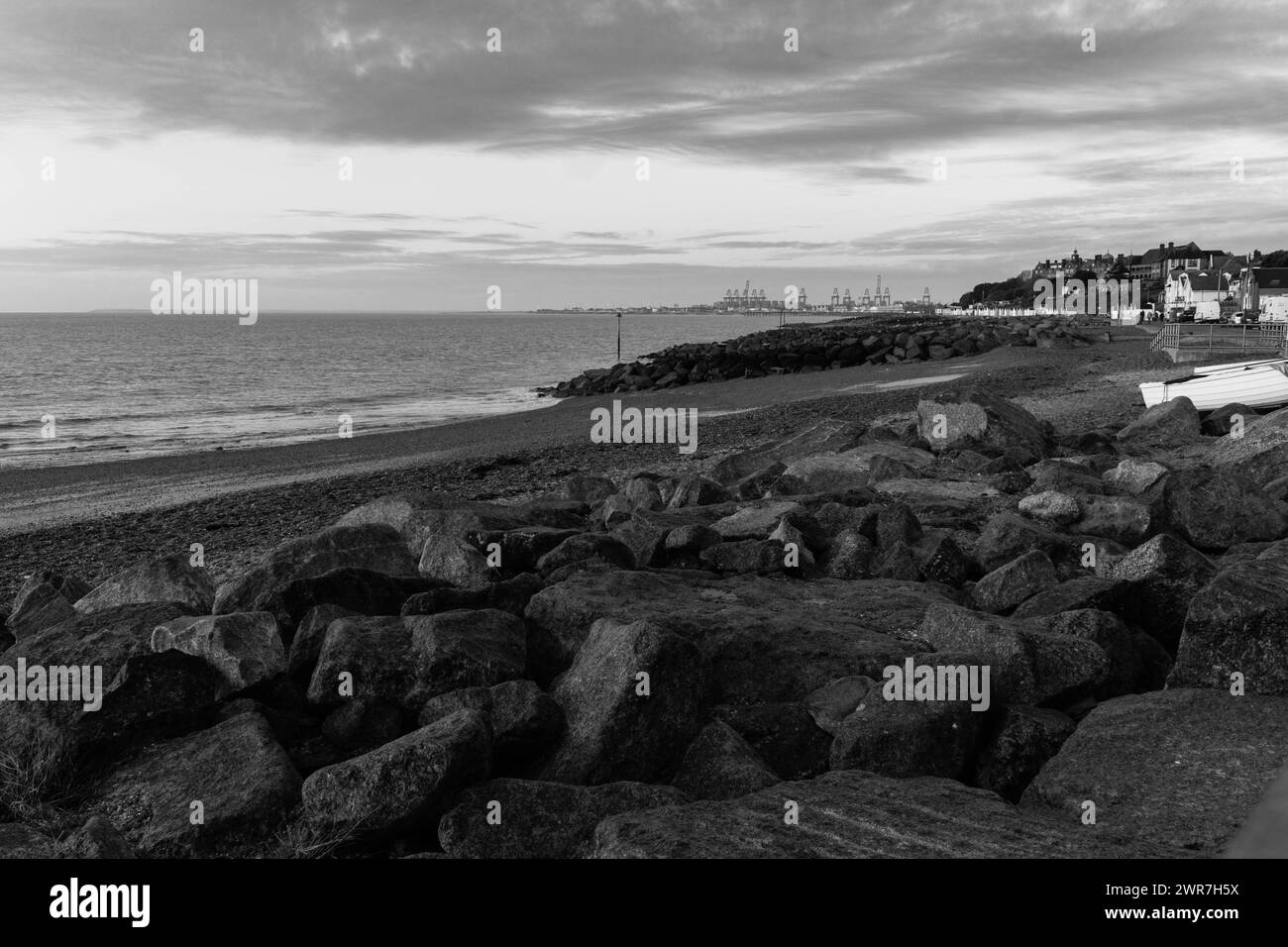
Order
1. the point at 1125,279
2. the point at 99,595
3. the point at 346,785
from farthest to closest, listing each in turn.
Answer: the point at 1125,279, the point at 99,595, the point at 346,785

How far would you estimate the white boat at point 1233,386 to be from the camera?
63.2 feet

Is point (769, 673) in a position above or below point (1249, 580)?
below

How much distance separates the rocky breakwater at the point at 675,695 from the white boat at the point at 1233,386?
38.5 ft

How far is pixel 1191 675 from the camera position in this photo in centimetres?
585

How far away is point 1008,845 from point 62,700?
492cm

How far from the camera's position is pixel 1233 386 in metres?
20.1

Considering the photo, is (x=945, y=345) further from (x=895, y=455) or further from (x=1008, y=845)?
(x=1008, y=845)

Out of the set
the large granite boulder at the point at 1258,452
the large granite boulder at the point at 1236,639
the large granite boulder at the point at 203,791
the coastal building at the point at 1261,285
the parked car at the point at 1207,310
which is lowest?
the large granite boulder at the point at 203,791

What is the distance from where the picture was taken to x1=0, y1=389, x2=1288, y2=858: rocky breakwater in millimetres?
4711

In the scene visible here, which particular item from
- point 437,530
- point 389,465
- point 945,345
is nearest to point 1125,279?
point 945,345

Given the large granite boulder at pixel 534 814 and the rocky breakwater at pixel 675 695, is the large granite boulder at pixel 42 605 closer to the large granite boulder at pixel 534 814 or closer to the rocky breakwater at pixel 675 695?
the rocky breakwater at pixel 675 695

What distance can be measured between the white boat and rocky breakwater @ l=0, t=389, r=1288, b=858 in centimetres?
1173

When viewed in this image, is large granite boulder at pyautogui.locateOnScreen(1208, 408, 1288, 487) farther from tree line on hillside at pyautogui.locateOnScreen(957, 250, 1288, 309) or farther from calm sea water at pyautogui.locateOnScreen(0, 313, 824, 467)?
tree line on hillside at pyautogui.locateOnScreen(957, 250, 1288, 309)

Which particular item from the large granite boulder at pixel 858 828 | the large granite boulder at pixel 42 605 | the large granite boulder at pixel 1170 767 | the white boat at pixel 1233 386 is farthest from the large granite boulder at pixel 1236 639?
the white boat at pixel 1233 386
